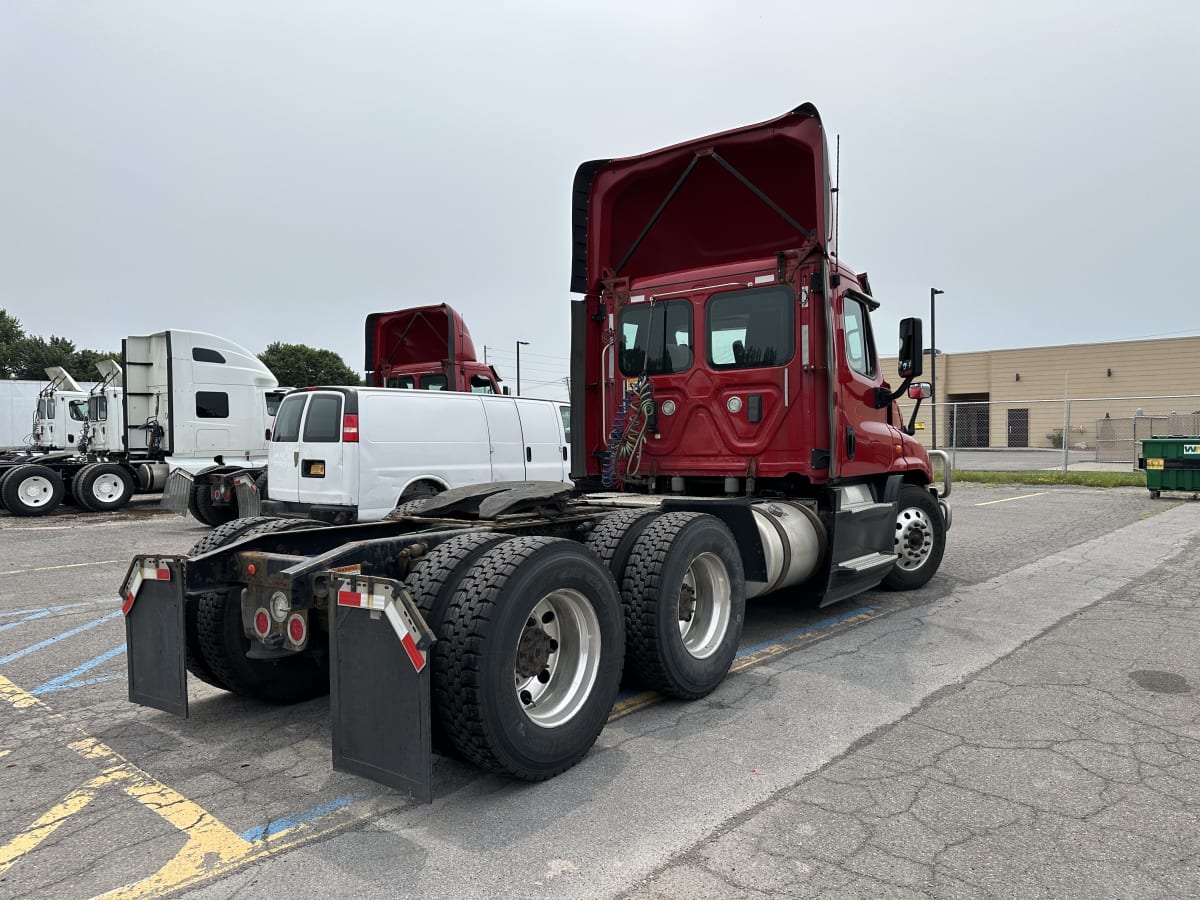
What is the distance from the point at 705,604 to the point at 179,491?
10932mm

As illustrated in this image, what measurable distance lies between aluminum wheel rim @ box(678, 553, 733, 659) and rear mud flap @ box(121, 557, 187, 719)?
262 cm

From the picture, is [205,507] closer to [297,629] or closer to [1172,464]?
[297,629]

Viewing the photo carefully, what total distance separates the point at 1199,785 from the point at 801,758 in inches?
63.9

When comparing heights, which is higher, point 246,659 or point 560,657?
point 560,657

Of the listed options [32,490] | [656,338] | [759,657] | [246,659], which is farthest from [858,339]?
[32,490]

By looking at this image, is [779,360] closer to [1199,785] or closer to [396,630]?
[1199,785]

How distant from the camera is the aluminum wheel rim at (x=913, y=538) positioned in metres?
7.54

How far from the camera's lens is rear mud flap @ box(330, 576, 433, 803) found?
115 inches

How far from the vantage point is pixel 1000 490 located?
1991cm

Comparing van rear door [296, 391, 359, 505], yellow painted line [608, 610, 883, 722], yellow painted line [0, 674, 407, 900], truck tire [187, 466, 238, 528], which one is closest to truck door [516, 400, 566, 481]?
van rear door [296, 391, 359, 505]

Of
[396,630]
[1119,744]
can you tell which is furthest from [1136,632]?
[396,630]

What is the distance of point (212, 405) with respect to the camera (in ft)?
52.4

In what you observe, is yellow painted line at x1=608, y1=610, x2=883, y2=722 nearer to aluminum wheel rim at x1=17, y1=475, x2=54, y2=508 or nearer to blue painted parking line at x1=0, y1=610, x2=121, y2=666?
blue painted parking line at x1=0, y1=610, x2=121, y2=666

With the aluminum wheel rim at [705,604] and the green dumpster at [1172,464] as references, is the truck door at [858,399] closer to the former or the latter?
the aluminum wheel rim at [705,604]
